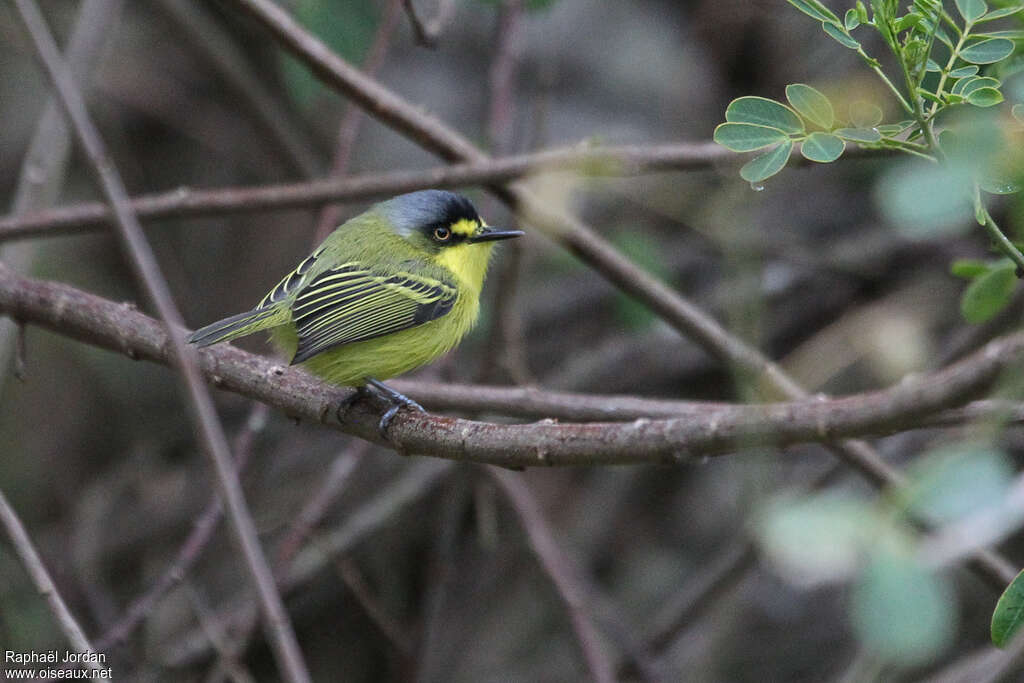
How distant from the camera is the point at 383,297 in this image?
11.6 ft

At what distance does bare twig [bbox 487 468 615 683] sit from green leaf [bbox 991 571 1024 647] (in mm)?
2137

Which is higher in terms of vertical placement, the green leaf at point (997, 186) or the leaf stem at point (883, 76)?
the leaf stem at point (883, 76)

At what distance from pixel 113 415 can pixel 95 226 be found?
2.62 m

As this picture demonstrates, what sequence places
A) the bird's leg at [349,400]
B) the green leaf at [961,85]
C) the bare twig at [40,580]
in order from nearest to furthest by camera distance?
the green leaf at [961,85] → the bare twig at [40,580] → the bird's leg at [349,400]

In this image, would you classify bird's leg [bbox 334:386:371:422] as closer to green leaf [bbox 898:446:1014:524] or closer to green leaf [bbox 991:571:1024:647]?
green leaf [bbox 991:571:1024:647]

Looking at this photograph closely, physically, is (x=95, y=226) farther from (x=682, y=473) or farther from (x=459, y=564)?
(x=682, y=473)

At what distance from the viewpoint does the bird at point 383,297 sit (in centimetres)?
320

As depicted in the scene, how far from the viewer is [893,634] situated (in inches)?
33.8

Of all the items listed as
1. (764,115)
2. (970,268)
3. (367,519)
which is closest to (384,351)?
(764,115)

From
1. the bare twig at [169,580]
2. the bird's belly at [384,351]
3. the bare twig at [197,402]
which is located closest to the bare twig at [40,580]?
the bare twig at [197,402]

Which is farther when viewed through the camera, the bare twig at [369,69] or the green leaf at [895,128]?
the bare twig at [369,69]

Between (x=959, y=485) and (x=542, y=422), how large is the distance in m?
1.31

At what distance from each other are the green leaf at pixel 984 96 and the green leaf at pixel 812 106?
0.26 meters

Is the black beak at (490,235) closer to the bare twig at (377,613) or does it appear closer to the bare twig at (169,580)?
the bare twig at (169,580)
